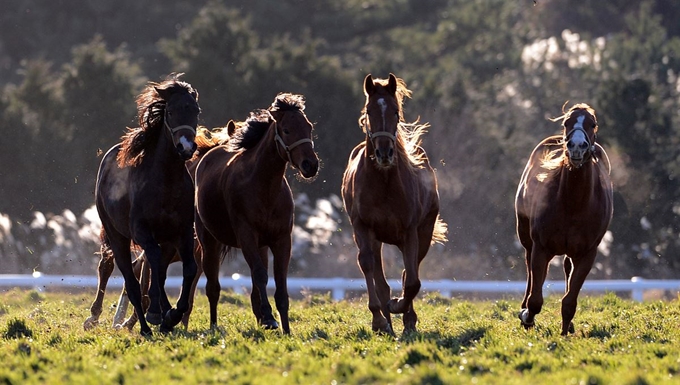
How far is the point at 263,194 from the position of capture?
11.3 m

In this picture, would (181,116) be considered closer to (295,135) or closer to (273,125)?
(273,125)

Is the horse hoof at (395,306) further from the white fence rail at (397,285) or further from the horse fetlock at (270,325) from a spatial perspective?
the white fence rail at (397,285)

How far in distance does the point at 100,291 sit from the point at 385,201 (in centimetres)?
376

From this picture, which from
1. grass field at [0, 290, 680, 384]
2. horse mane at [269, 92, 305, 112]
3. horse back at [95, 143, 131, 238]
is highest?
horse mane at [269, 92, 305, 112]

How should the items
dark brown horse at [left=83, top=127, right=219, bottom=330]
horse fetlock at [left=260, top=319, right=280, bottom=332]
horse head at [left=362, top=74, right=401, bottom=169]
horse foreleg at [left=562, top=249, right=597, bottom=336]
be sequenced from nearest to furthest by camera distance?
horse head at [left=362, top=74, right=401, bottom=169]
horse fetlock at [left=260, top=319, right=280, bottom=332]
horse foreleg at [left=562, top=249, right=597, bottom=336]
dark brown horse at [left=83, top=127, right=219, bottom=330]

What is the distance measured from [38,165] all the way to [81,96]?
8.44ft

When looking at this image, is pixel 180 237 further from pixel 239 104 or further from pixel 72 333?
pixel 239 104

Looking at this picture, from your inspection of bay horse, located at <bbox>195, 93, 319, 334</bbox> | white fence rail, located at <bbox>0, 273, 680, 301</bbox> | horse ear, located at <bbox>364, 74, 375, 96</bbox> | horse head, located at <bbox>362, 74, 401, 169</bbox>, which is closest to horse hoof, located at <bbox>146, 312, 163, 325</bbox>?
bay horse, located at <bbox>195, 93, 319, 334</bbox>

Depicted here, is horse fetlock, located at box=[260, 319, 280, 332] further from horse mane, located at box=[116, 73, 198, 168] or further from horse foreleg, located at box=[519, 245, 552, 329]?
horse foreleg, located at box=[519, 245, 552, 329]

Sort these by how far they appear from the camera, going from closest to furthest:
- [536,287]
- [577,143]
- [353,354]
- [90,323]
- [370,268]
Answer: [353,354], [577,143], [536,287], [370,268], [90,323]

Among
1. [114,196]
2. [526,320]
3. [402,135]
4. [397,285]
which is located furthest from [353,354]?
[397,285]

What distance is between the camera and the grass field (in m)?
7.92

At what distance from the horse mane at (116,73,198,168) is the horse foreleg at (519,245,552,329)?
351 cm

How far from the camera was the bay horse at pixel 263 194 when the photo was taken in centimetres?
1105
